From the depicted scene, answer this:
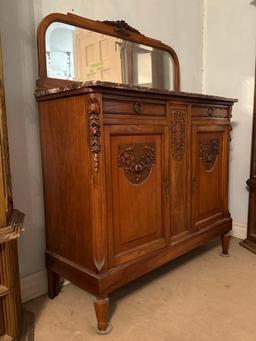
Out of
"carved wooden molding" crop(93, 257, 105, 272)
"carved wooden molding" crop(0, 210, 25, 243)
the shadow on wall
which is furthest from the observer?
the shadow on wall

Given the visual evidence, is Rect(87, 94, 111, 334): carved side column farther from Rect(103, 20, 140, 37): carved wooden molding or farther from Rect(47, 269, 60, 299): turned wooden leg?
Rect(103, 20, 140, 37): carved wooden molding

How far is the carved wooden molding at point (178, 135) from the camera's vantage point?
5.50 feet

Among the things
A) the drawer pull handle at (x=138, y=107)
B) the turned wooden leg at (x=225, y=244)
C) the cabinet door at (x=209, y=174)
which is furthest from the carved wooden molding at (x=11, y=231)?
the turned wooden leg at (x=225, y=244)

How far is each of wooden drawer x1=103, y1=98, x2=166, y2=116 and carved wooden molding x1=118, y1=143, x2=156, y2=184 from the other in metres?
0.16

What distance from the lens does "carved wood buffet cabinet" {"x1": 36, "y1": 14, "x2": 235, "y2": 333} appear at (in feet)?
4.38

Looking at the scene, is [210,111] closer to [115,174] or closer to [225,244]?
[115,174]

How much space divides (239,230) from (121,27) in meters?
1.88

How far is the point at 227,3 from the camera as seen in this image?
2473mm

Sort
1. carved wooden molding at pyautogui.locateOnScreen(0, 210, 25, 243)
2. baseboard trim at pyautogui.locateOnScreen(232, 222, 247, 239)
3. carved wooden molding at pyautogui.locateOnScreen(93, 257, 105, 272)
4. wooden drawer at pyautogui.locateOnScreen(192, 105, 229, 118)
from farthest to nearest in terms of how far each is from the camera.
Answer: baseboard trim at pyautogui.locateOnScreen(232, 222, 247, 239), wooden drawer at pyautogui.locateOnScreen(192, 105, 229, 118), carved wooden molding at pyautogui.locateOnScreen(93, 257, 105, 272), carved wooden molding at pyautogui.locateOnScreen(0, 210, 25, 243)

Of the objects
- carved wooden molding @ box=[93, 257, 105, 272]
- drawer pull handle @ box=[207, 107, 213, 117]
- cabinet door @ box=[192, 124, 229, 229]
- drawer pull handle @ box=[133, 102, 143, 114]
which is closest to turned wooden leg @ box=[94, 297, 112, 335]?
carved wooden molding @ box=[93, 257, 105, 272]

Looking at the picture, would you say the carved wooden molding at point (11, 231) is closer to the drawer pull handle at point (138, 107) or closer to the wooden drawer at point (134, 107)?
the wooden drawer at point (134, 107)

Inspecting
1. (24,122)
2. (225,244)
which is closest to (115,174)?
(24,122)

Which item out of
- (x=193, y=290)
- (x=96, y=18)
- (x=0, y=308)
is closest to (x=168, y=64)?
(x=96, y=18)

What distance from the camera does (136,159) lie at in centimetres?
148
